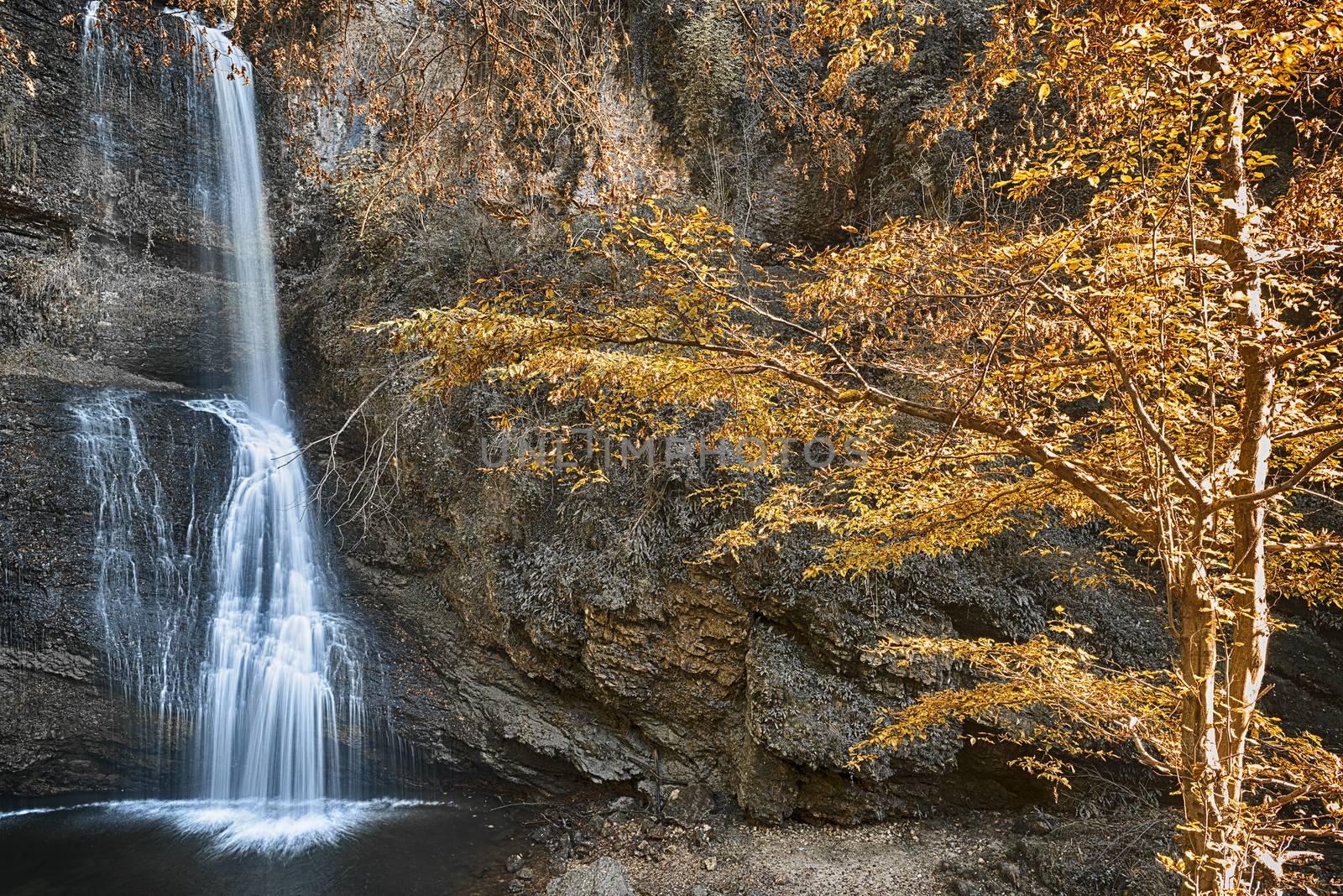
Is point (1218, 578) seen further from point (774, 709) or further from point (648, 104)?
point (648, 104)

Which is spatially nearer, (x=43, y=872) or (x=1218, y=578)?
(x=1218, y=578)

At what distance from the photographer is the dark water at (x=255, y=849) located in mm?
6375

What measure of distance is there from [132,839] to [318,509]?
12.6 ft

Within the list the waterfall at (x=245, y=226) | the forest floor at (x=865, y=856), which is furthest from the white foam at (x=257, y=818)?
the waterfall at (x=245, y=226)

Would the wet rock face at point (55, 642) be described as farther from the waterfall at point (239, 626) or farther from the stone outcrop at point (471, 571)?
the waterfall at point (239, 626)

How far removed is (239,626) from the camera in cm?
841

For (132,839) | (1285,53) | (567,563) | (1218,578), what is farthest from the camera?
(567,563)

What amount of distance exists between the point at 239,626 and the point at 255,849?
256cm

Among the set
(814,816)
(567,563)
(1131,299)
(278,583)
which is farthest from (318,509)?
(1131,299)

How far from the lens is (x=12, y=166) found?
32.0ft

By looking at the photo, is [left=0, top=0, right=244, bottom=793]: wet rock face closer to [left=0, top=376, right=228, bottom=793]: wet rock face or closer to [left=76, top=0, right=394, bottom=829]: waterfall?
[left=0, top=376, right=228, bottom=793]: wet rock face

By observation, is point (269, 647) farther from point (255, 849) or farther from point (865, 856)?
point (865, 856)

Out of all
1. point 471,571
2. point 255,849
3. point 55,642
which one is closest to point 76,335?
point 55,642

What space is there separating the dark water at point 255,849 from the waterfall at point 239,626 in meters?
0.38
